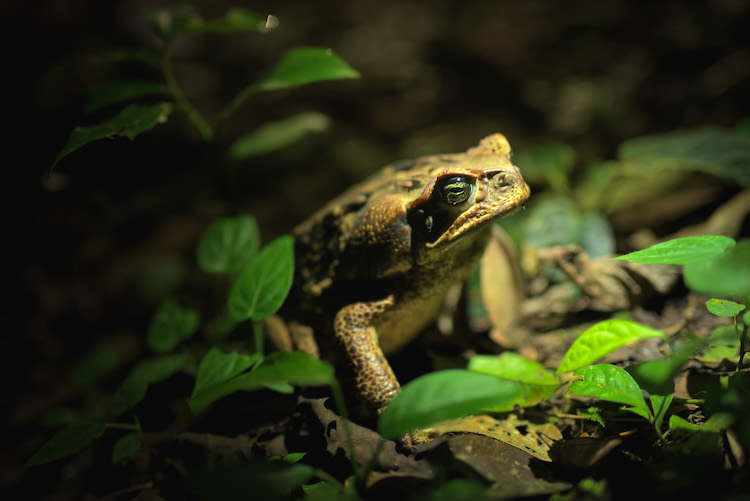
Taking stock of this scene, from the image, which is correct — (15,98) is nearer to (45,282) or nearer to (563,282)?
(45,282)

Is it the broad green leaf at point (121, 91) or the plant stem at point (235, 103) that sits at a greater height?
the broad green leaf at point (121, 91)

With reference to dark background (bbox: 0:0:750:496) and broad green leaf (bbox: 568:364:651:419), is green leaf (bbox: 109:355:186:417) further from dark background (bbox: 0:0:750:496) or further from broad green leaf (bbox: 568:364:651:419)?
broad green leaf (bbox: 568:364:651:419)

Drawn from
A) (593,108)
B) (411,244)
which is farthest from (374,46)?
(411,244)

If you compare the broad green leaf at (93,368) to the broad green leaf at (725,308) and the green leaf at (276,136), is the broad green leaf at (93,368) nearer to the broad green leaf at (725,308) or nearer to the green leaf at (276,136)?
the green leaf at (276,136)

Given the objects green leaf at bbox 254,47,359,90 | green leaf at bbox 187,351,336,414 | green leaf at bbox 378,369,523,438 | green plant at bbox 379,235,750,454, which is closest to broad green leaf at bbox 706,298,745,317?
green plant at bbox 379,235,750,454

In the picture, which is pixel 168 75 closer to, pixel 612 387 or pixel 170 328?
pixel 170 328

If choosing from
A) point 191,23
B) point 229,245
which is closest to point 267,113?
point 191,23

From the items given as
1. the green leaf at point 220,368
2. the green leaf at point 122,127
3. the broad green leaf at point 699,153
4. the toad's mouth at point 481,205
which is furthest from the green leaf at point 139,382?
the broad green leaf at point 699,153
